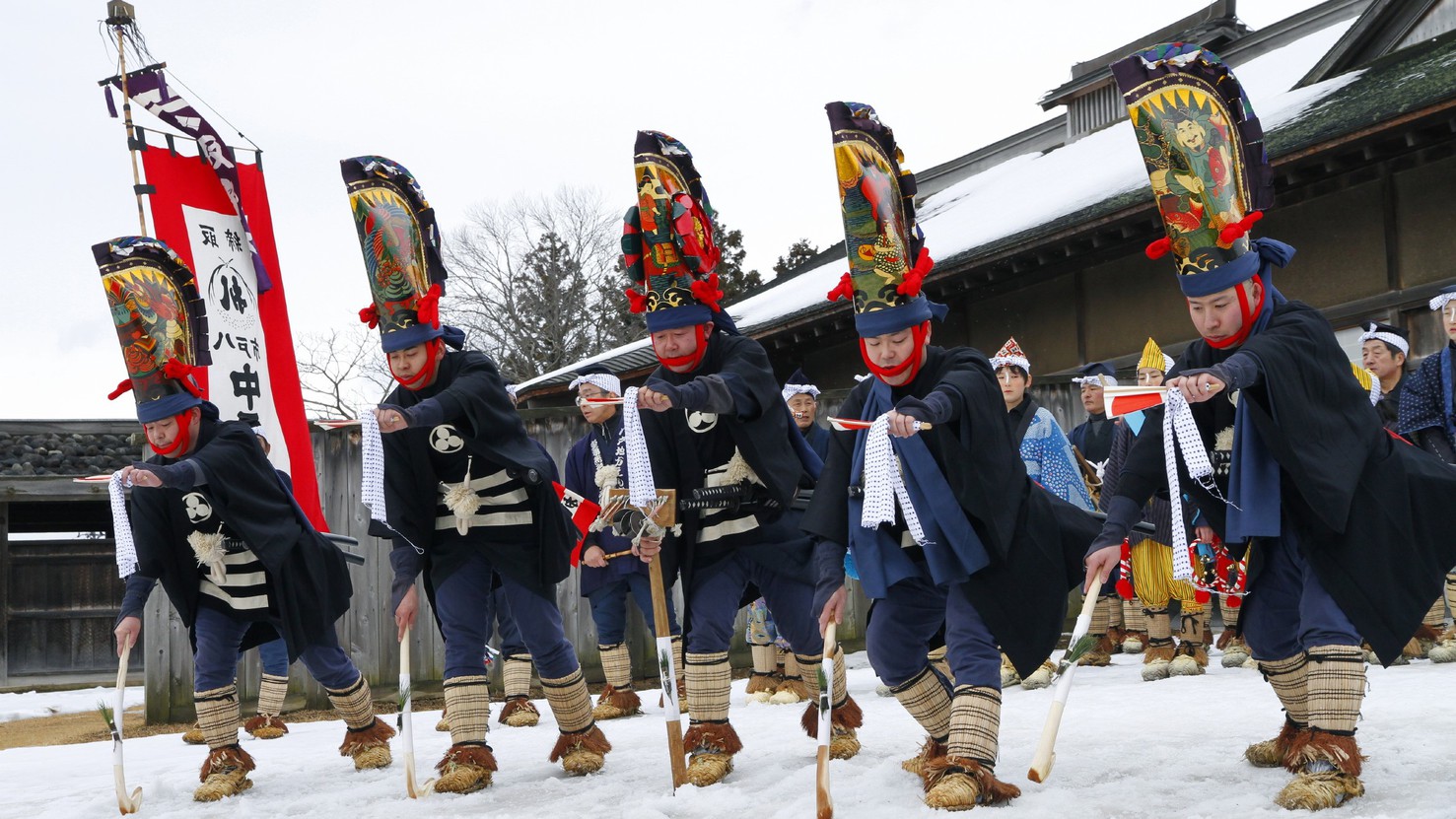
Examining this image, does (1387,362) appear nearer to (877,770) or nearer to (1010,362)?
(1010,362)

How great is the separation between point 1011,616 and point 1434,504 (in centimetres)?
150

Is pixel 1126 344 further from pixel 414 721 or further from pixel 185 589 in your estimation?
pixel 185 589

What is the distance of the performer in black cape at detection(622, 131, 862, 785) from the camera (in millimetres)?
5449

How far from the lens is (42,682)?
15375 millimetres

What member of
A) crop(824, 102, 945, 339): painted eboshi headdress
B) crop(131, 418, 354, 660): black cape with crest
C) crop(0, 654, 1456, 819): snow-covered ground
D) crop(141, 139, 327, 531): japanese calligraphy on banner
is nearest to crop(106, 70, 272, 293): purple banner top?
crop(141, 139, 327, 531): japanese calligraphy on banner

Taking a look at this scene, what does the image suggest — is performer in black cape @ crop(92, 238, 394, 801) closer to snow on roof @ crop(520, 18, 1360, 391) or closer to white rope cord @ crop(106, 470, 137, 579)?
white rope cord @ crop(106, 470, 137, 579)

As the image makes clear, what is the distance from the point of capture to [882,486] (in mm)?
4465

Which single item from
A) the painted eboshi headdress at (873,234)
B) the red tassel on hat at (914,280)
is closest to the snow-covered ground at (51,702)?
the painted eboshi headdress at (873,234)

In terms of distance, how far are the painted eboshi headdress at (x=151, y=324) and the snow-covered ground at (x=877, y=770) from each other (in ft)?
6.21

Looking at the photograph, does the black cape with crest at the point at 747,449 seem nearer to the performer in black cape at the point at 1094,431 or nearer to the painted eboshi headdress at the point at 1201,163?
the painted eboshi headdress at the point at 1201,163

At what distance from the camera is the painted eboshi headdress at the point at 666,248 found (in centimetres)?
547

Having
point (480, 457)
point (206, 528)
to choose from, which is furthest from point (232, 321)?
point (480, 457)

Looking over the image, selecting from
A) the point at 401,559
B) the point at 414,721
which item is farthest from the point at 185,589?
the point at 414,721

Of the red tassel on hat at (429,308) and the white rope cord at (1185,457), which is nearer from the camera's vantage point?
the white rope cord at (1185,457)
